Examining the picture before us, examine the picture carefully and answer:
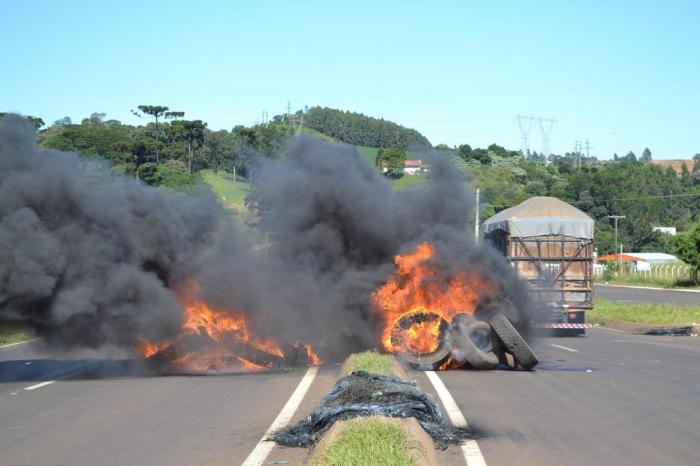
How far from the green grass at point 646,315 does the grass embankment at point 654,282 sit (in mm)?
30845

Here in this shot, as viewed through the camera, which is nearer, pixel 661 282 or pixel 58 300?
pixel 58 300

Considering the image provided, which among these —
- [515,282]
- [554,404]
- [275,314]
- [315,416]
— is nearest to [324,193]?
[275,314]

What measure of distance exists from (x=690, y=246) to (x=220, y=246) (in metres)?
51.8

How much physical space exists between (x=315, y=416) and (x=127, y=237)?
7248 millimetres

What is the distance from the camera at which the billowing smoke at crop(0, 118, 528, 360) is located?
14750 mm

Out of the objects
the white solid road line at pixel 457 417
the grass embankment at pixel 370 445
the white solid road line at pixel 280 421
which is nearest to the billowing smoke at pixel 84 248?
the white solid road line at pixel 280 421

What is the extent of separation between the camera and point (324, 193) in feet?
61.6

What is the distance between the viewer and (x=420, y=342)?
17594 mm

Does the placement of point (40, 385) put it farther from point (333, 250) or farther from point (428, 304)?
point (428, 304)

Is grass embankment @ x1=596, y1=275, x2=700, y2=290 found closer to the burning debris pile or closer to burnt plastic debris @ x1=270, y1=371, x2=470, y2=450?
the burning debris pile

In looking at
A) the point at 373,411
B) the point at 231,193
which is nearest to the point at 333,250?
the point at 373,411

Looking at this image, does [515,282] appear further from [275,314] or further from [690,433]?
[690,433]

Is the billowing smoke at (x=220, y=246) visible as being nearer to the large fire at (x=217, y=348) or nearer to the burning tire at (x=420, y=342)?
the large fire at (x=217, y=348)

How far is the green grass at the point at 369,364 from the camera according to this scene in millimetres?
14094
